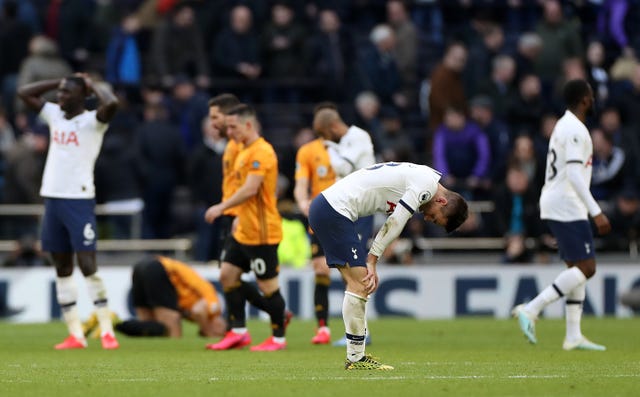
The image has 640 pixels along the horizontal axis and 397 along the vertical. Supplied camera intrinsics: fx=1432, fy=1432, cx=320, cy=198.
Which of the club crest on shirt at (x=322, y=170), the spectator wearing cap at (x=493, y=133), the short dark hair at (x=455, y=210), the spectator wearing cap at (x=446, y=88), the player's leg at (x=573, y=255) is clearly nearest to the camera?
the short dark hair at (x=455, y=210)

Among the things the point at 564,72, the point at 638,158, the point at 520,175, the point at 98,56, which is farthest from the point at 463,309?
the point at 98,56

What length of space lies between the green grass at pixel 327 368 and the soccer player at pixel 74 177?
956mm

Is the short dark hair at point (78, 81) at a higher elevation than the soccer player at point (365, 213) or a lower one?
higher

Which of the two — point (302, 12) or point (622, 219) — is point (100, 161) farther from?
point (622, 219)

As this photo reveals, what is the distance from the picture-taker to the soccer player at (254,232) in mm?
13891

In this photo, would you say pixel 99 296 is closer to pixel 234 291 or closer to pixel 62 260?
pixel 62 260

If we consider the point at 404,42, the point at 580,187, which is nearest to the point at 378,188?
the point at 580,187

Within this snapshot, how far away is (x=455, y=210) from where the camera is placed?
11.1 metres

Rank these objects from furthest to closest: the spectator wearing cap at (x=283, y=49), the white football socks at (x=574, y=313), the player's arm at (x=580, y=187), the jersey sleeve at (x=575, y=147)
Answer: the spectator wearing cap at (x=283, y=49)
the white football socks at (x=574, y=313)
the jersey sleeve at (x=575, y=147)
the player's arm at (x=580, y=187)

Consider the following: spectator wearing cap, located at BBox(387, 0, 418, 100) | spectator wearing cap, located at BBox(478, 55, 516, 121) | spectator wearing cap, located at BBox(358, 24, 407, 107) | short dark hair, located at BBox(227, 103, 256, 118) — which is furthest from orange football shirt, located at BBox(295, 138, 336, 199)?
spectator wearing cap, located at BBox(387, 0, 418, 100)

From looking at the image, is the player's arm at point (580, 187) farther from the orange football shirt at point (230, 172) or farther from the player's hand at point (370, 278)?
the orange football shirt at point (230, 172)

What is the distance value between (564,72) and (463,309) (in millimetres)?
5119

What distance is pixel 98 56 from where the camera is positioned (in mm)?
25219

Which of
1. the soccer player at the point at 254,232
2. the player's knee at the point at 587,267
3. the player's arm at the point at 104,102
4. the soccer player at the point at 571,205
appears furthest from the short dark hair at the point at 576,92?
the player's arm at the point at 104,102
